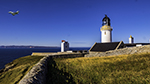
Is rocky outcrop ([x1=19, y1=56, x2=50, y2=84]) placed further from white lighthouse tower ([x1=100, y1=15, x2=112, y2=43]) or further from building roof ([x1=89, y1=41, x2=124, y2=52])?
white lighthouse tower ([x1=100, y1=15, x2=112, y2=43])

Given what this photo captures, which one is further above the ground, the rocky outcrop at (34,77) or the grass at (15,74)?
the rocky outcrop at (34,77)

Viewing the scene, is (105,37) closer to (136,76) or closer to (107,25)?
(107,25)

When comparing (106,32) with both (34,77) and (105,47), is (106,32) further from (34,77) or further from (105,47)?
(34,77)

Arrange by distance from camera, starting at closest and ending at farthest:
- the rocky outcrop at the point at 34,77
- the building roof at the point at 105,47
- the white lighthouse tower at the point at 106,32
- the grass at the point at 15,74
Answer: the rocky outcrop at the point at 34,77 → the grass at the point at 15,74 → the building roof at the point at 105,47 → the white lighthouse tower at the point at 106,32

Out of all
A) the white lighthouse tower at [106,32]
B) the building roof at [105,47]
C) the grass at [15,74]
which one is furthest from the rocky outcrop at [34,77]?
the white lighthouse tower at [106,32]

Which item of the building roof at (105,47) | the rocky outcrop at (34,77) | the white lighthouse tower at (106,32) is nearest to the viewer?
the rocky outcrop at (34,77)

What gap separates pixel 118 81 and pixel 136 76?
1.97m

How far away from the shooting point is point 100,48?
A: 31.4 meters

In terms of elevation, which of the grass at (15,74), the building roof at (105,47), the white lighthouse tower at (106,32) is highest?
the white lighthouse tower at (106,32)

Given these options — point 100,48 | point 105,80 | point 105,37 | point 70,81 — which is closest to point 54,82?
point 70,81

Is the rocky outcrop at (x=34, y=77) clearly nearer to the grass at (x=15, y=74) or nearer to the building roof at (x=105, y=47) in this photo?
the grass at (x=15, y=74)

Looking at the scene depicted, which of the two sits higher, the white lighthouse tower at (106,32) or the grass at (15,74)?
the white lighthouse tower at (106,32)

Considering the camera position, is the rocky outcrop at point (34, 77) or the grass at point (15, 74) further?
the grass at point (15, 74)

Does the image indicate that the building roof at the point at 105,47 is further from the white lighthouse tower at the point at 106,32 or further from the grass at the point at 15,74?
the grass at the point at 15,74
